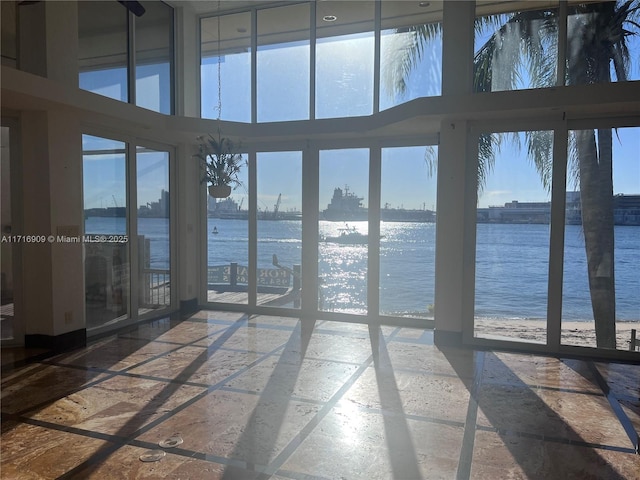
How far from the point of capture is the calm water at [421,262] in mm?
5137

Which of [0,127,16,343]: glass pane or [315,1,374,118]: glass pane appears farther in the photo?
[315,1,374,118]: glass pane

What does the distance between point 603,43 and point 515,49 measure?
870 millimetres

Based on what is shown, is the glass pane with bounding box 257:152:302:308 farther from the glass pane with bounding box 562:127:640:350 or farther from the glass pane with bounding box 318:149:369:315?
the glass pane with bounding box 562:127:640:350

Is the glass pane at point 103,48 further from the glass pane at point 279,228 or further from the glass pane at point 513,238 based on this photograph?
the glass pane at point 513,238

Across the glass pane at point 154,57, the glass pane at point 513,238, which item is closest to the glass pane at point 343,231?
the glass pane at point 513,238

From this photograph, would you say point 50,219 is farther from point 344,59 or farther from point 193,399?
point 344,59

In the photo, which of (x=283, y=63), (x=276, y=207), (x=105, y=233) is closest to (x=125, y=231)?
(x=105, y=233)

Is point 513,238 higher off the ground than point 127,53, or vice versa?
point 127,53

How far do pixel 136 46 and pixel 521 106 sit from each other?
497 cm

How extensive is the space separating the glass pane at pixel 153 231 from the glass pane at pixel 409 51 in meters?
3.34

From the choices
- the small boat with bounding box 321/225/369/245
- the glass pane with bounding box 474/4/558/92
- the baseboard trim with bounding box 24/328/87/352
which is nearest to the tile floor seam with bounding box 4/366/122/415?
the baseboard trim with bounding box 24/328/87/352

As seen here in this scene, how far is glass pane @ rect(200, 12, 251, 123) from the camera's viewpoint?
22.9 feet

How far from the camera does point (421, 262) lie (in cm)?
632

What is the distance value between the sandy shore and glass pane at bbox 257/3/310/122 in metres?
3.74
